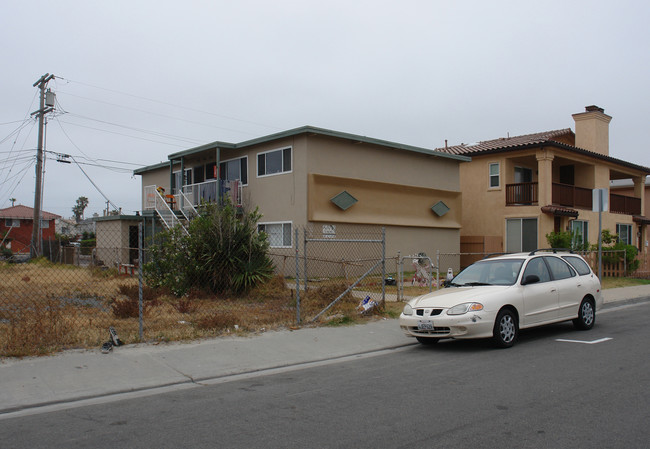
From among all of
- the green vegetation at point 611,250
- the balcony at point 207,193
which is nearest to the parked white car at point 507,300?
the green vegetation at point 611,250

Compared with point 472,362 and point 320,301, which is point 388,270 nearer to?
point 320,301

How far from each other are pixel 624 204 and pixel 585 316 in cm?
2561

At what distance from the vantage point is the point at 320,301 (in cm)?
1237

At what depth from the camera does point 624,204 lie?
32.5 m

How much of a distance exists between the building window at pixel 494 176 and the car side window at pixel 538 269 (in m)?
18.3

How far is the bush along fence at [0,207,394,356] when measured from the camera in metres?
9.08

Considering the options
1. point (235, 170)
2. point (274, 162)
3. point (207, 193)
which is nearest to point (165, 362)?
point (274, 162)

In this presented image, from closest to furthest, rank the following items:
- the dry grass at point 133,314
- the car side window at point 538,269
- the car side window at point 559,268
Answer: the dry grass at point 133,314 → the car side window at point 538,269 → the car side window at point 559,268

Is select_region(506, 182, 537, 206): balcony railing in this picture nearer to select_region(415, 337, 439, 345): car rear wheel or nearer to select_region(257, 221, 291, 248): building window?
select_region(257, 221, 291, 248): building window

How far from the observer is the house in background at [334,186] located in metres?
21.7

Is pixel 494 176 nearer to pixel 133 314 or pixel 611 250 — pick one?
pixel 611 250

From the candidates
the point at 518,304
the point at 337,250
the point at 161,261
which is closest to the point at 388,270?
Answer: the point at 337,250

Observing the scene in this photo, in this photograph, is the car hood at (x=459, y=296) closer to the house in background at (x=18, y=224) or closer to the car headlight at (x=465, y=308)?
the car headlight at (x=465, y=308)

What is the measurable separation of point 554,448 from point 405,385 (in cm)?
239
